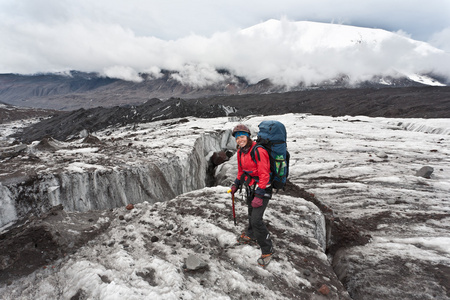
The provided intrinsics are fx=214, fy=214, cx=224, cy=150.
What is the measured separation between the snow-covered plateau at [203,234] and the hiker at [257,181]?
0.50 metres

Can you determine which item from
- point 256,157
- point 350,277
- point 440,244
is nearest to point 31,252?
point 256,157

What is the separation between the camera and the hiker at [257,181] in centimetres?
357

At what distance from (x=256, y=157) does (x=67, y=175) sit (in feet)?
24.6

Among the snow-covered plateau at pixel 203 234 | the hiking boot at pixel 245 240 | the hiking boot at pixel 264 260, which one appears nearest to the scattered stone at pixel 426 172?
the snow-covered plateau at pixel 203 234

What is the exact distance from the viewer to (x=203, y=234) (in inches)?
196

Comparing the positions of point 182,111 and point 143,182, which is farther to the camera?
point 182,111

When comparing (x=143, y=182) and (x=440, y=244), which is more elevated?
(x=143, y=182)

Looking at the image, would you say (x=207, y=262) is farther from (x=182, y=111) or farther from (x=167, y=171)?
(x=182, y=111)

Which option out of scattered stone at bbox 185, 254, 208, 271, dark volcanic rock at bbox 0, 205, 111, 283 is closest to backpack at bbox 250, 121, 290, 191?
scattered stone at bbox 185, 254, 208, 271

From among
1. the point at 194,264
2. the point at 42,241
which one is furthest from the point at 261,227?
the point at 42,241

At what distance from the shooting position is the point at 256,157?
3.64 metres

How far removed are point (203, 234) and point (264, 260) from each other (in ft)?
5.15

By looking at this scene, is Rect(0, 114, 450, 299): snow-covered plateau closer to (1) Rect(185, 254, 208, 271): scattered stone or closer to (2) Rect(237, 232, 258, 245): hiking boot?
(1) Rect(185, 254, 208, 271): scattered stone

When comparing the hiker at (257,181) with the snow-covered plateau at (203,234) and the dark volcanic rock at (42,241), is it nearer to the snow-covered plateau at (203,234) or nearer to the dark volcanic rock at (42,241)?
the snow-covered plateau at (203,234)
